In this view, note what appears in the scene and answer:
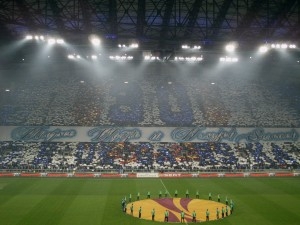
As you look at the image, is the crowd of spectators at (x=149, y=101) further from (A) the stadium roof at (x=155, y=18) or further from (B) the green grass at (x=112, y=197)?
(A) the stadium roof at (x=155, y=18)

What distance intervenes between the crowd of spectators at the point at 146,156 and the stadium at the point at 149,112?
219mm

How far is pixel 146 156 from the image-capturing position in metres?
50.8

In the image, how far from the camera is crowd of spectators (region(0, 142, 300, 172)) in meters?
47.9

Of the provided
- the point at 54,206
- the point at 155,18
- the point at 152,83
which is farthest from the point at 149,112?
the point at 54,206

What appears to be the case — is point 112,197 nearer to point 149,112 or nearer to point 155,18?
point 155,18

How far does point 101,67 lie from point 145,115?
1533 centimetres

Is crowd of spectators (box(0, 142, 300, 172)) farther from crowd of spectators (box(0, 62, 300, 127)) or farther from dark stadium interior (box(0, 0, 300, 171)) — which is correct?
crowd of spectators (box(0, 62, 300, 127))

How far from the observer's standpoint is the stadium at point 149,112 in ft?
101

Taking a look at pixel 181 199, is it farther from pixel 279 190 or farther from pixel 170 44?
pixel 170 44

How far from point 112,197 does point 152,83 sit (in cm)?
3675

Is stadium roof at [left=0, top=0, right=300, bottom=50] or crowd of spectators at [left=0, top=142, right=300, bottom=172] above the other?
stadium roof at [left=0, top=0, right=300, bottom=50]

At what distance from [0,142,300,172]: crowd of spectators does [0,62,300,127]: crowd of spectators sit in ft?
14.0

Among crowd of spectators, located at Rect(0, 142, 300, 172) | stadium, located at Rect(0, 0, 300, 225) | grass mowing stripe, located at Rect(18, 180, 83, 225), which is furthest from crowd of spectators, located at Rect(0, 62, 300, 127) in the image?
grass mowing stripe, located at Rect(18, 180, 83, 225)

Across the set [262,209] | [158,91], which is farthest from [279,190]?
[158,91]
